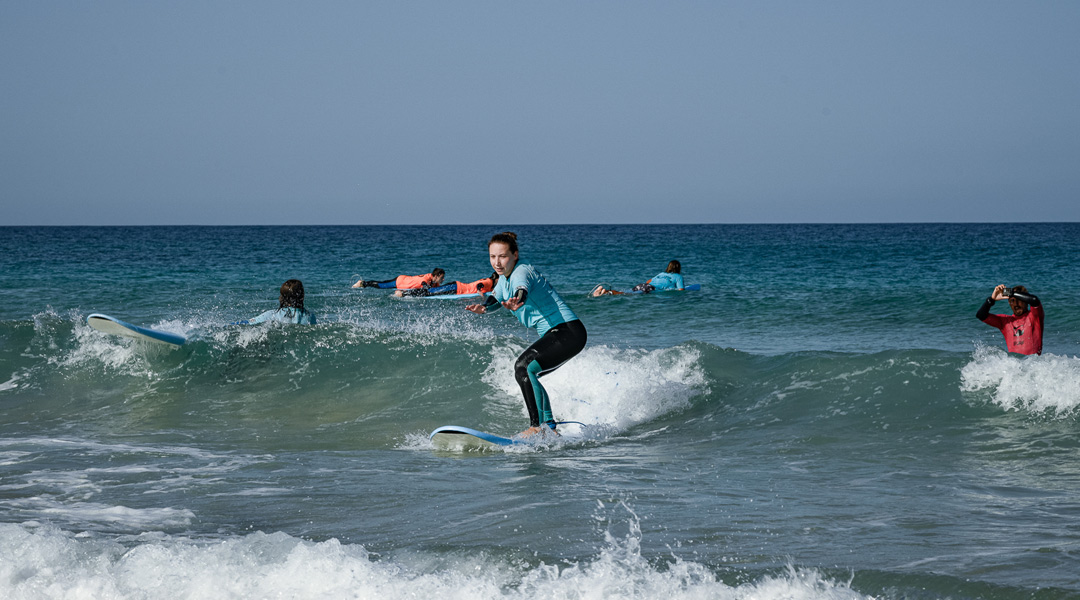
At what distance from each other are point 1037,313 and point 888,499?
5.29 m

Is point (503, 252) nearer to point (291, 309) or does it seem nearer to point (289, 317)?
point (291, 309)

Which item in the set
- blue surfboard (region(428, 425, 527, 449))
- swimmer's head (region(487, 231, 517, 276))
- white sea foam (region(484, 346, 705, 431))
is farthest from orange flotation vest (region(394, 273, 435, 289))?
swimmer's head (region(487, 231, 517, 276))

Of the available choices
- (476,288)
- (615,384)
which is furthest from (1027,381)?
(476,288)

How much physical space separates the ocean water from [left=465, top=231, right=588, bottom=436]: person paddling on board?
17.7 inches

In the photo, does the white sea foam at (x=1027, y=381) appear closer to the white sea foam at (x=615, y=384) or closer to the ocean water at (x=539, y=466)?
the ocean water at (x=539, y=466)

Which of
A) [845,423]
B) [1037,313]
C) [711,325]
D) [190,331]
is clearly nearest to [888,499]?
[845,423]

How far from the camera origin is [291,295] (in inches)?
417

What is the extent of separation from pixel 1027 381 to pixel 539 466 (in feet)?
18.1

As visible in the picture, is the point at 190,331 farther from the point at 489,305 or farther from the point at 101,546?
the point at 101,546

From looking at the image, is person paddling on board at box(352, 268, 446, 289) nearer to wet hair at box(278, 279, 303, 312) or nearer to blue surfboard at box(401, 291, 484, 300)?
blue surfboard at box(401, 291, 484, 300)

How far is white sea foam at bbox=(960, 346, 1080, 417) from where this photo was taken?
8.40m

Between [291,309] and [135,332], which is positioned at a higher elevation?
[291,309]

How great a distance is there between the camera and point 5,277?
90.6ft

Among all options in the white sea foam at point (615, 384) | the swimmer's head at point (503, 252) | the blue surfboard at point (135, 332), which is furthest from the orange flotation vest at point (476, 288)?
the swimmer's head at point (503, 252)
